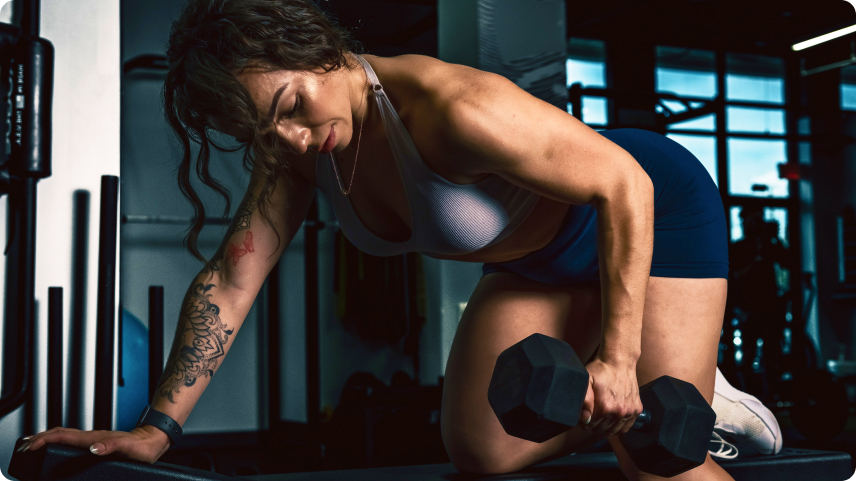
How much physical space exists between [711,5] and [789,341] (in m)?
2.45

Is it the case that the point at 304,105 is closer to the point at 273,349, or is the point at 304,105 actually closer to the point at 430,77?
the point at 430,77

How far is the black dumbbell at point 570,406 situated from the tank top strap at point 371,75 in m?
0.47

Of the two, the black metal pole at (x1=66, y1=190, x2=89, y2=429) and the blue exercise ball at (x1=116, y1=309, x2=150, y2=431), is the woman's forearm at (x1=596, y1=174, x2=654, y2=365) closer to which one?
the black metal pole at (x1=66, y1=190, x2=89, y2=429)

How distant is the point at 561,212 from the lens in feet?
4.25

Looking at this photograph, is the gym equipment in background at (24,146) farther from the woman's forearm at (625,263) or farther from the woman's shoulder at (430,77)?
the woman's forearm at (625,263)

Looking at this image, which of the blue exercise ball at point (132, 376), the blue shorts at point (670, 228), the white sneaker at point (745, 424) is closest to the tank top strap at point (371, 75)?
the blue shorts at point (670, 228)

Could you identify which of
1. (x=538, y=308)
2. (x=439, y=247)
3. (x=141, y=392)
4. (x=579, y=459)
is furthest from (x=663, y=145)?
(x=141, y=392)

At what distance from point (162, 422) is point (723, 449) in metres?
1.22

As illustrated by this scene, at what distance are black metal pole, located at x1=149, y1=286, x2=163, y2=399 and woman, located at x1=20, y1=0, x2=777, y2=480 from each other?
87 centimetres

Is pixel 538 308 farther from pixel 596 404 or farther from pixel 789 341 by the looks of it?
pixel 789 341

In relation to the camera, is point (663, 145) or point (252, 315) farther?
point (252, 315)

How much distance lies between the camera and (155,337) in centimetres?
208

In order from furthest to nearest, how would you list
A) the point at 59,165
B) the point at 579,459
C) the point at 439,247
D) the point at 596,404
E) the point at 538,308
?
the point at 59,165 < the point at 579,459 < the point at 538,308 < the point at 439,247 < the point at 596,404

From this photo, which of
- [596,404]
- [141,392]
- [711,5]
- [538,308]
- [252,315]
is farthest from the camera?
[711,5]
